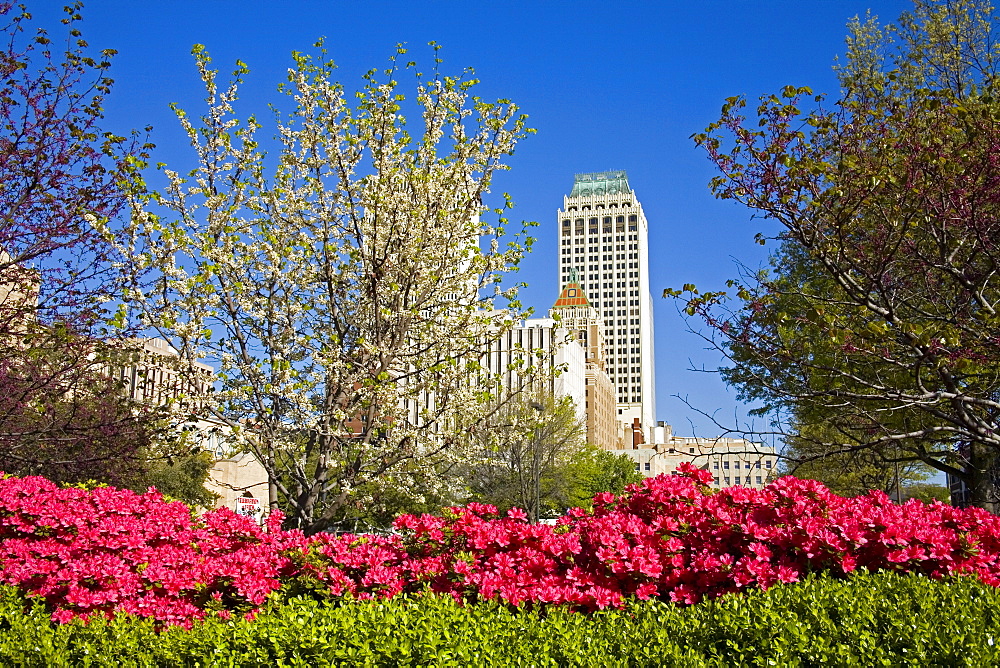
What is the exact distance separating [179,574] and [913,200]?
23.6 feet

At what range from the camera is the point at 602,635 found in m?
3.83

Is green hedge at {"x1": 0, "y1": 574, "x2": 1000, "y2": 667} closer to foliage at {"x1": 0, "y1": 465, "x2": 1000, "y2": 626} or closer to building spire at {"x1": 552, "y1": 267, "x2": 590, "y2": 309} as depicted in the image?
foliage at {"x1": 0, "y1": 465, "x2": 1000, "y2": 626}

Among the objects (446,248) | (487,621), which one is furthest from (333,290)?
(487,621)

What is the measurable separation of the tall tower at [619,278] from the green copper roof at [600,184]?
350 inches

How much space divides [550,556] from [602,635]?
5.34 feet

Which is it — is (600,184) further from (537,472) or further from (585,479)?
(537,472)

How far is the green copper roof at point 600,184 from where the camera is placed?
172750mm

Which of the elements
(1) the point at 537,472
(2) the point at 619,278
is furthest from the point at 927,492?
(2) the point at 619,278

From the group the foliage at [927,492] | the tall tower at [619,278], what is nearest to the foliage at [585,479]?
the foliage at [927,492]

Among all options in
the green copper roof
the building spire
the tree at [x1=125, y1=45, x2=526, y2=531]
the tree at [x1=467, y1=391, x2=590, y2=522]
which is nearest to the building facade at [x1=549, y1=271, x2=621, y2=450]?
the building spire

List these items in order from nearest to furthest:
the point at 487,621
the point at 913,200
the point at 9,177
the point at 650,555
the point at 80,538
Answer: the point at 487,621 → the point at 650,555 → the point at 80,538 → the point at 913,200 → the point at 9,177

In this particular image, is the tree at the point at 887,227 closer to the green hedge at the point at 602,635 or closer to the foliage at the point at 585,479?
the green hedge at the point at 602,635

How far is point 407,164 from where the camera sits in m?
9.63

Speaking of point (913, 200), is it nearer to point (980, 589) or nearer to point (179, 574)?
point (980, 589)
